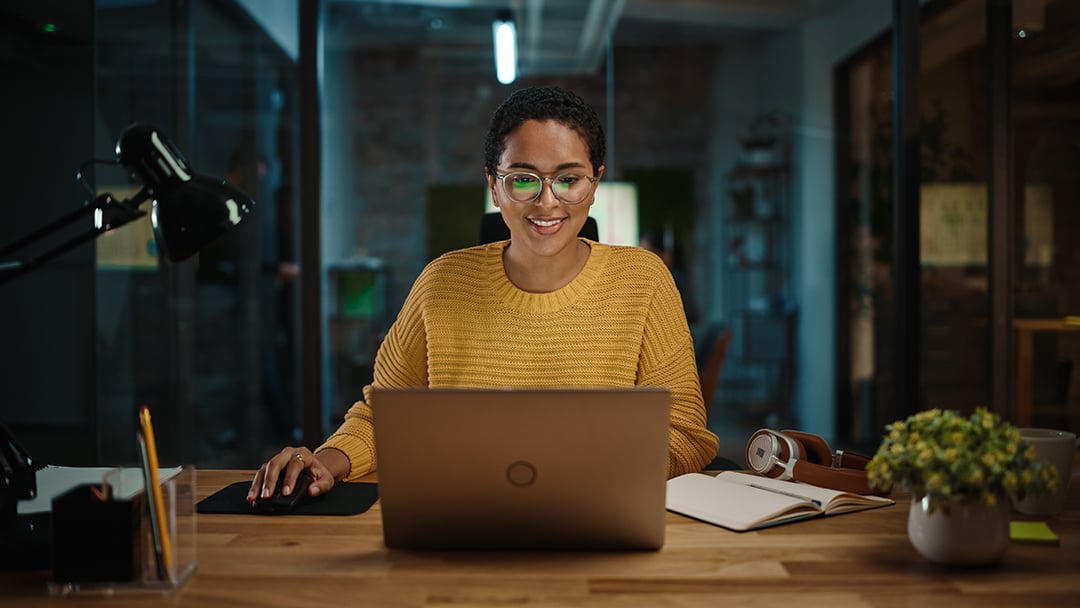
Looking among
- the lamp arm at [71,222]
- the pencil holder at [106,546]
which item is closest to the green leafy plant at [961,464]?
the pencil holder at [106,546]

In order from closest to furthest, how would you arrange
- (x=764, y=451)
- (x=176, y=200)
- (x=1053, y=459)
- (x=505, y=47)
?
(x=176, y=200) < (x=1053, y=459) < (x=764, y=451) < (x=505, y=47)

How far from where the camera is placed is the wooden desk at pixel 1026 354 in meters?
3.83

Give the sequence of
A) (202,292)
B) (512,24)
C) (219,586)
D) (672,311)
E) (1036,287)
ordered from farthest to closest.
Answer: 1. (512,24)
2. (202,292)
3. (1036,287)
4. (672,311)
5. (219,586)

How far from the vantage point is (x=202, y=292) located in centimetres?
423

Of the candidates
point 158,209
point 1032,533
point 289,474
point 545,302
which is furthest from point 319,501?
point 1032,533

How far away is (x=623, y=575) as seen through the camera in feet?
3.37

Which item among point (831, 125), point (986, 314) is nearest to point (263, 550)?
point (986, 314)

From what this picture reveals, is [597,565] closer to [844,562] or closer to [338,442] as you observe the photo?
[844,562]

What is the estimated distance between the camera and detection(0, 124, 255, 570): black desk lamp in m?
1.09

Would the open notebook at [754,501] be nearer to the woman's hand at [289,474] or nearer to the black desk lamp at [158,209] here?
the woman's hand at [289,474]

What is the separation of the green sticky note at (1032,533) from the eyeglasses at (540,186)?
0.93 meters

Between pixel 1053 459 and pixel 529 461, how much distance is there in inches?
30.3

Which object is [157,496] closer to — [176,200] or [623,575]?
[176,200]

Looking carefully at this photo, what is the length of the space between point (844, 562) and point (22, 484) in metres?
1.11
